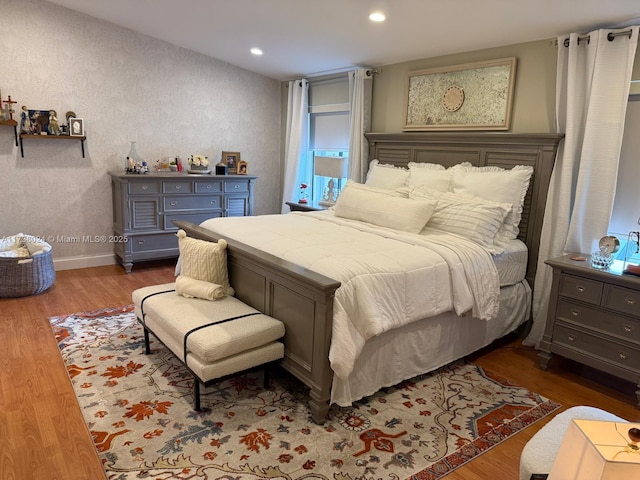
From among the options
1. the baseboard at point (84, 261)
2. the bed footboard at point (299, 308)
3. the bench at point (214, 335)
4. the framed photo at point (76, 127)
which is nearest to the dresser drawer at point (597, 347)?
the bed footboard at point (299, 308)

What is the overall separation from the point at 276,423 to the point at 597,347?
1.96m

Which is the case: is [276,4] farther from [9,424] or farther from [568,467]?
[568,467]

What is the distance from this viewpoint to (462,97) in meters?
3.83

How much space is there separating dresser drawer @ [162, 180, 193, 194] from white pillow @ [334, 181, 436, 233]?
1919mm

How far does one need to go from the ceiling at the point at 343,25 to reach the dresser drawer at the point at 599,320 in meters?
1.79

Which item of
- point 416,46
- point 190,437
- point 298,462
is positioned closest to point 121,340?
point 190,437

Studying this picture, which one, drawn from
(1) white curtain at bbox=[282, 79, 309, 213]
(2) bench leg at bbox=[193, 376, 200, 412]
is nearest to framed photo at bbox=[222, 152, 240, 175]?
(1) white curtain at bbox=[282, 79, 309, 213]

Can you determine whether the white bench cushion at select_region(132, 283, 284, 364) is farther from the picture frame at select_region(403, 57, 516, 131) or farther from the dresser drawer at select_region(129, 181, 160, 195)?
the picture frame at select_region(403, 57, 516, 131)

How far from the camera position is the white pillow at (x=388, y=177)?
12.8 ft

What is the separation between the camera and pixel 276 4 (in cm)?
350

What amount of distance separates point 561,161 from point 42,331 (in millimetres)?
3892

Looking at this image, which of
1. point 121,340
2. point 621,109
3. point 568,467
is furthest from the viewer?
point 121,340

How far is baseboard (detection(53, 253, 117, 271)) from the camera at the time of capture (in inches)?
184

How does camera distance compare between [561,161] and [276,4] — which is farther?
[276,4]
